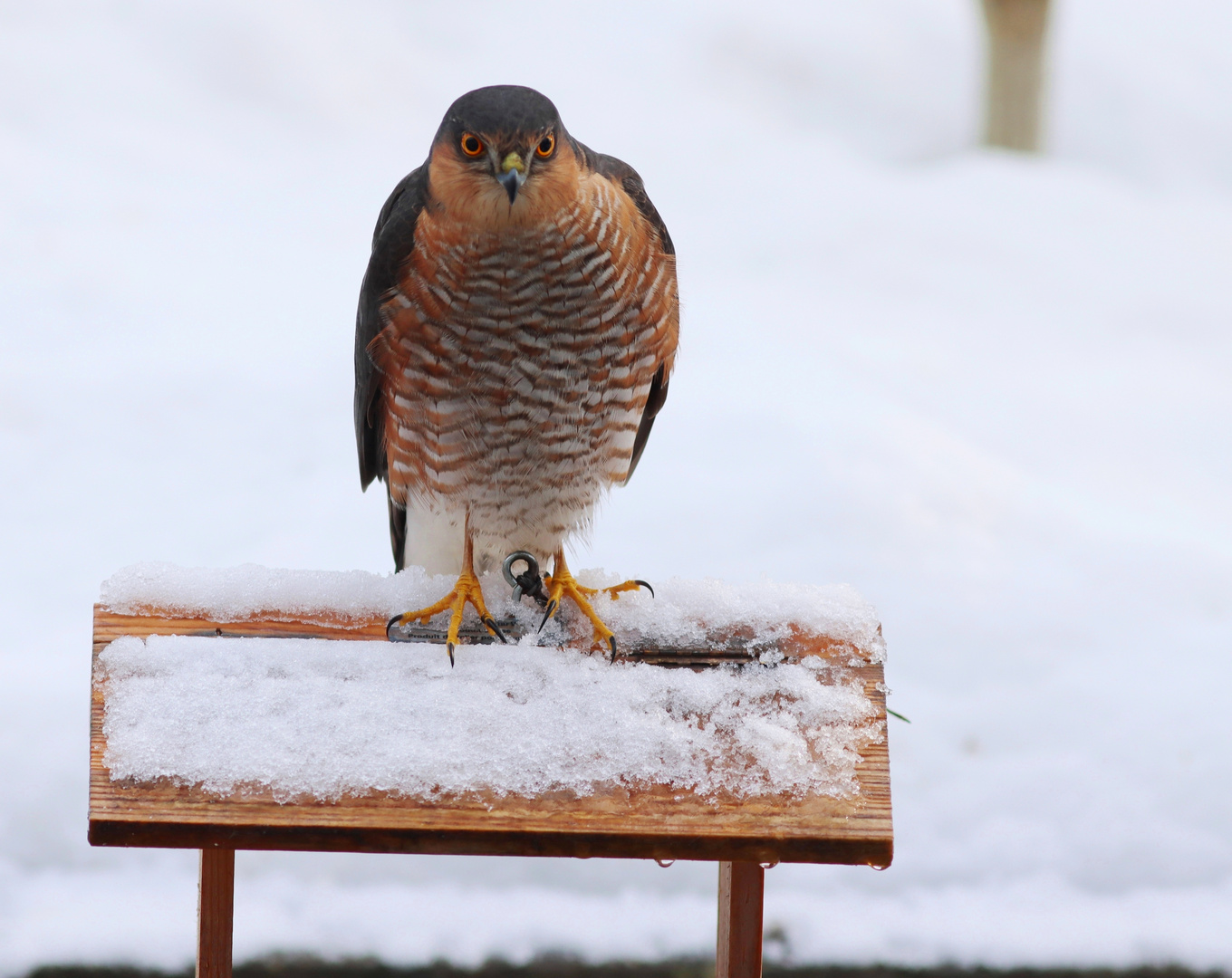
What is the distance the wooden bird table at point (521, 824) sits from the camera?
1.72 metres

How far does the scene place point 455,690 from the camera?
2051 millimetres

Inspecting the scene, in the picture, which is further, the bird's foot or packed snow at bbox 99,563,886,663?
the bird's foot

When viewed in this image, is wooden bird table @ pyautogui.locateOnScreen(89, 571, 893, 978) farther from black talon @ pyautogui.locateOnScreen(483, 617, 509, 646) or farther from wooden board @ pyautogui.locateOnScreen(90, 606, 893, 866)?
black talon @ pyautogui.locateOnScreen(483, 617, 509, 646)

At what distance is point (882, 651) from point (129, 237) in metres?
5.11

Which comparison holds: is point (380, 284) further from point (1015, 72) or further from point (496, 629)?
point (1015, 72)

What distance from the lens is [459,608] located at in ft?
7.89

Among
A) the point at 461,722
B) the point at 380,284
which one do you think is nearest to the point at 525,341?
the point at 380,284

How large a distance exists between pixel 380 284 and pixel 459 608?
0.70 metres

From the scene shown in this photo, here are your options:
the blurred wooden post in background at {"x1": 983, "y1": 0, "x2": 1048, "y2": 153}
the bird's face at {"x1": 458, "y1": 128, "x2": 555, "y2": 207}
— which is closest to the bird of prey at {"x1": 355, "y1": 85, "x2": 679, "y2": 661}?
the bird's face at {"x1": 458, "y1": 128, "x2": 555, "y2": 207}

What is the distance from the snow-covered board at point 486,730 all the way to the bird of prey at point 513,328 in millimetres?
154

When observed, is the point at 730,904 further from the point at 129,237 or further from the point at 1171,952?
the point at 129,237

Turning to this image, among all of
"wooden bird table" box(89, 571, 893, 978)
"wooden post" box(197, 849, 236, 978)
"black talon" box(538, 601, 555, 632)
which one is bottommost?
"wooden post" box(197, 849, 236, 978)

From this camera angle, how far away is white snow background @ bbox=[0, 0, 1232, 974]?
3479 millimetres

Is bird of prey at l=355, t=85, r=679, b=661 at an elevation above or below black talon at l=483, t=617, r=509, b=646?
above
